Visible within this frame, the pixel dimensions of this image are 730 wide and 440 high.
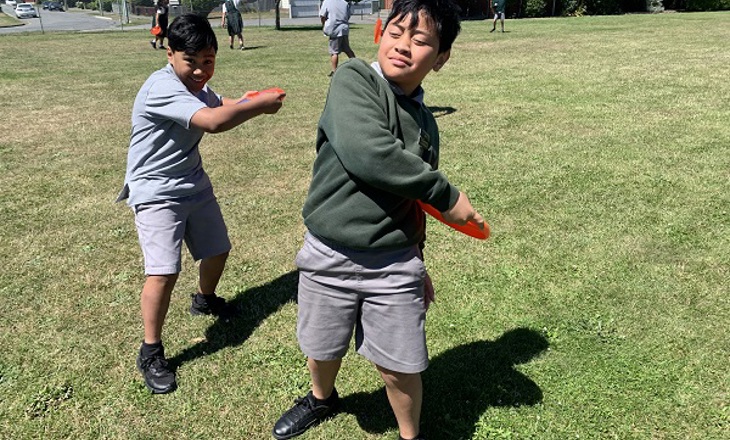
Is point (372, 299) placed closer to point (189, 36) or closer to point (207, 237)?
point (207, 237)

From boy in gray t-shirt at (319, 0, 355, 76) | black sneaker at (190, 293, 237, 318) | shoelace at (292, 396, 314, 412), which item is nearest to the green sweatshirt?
shoelace at (292, 396, 314, 412)

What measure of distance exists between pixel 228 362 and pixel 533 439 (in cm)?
166

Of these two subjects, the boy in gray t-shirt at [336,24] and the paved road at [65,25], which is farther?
the paved road at [65,25]

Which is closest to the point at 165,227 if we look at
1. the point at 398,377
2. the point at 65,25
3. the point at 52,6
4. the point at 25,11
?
the point at 398,377

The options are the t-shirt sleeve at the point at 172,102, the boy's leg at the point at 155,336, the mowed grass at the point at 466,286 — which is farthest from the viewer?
the boy's leg at the point at 155,336

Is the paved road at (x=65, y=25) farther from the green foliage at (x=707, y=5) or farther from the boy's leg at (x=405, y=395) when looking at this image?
the green foliage at (x=707, y=5)

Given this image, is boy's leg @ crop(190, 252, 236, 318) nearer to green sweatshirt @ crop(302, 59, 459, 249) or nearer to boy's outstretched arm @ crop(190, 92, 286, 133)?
boy's outstretched arm @ crop(190, 92, 286, 133)

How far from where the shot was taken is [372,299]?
7.34 ft

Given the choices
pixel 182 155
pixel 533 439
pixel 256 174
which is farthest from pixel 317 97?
pixel 533 439

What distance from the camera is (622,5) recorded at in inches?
1148

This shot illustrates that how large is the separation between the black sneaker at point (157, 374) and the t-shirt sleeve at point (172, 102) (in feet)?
4.22

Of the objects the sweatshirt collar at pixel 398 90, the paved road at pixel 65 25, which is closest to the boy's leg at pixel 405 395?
the sweatshirt collar at pixel 398 90

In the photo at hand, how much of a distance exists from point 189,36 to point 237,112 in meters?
0.54

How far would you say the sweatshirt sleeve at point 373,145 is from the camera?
1.89m
